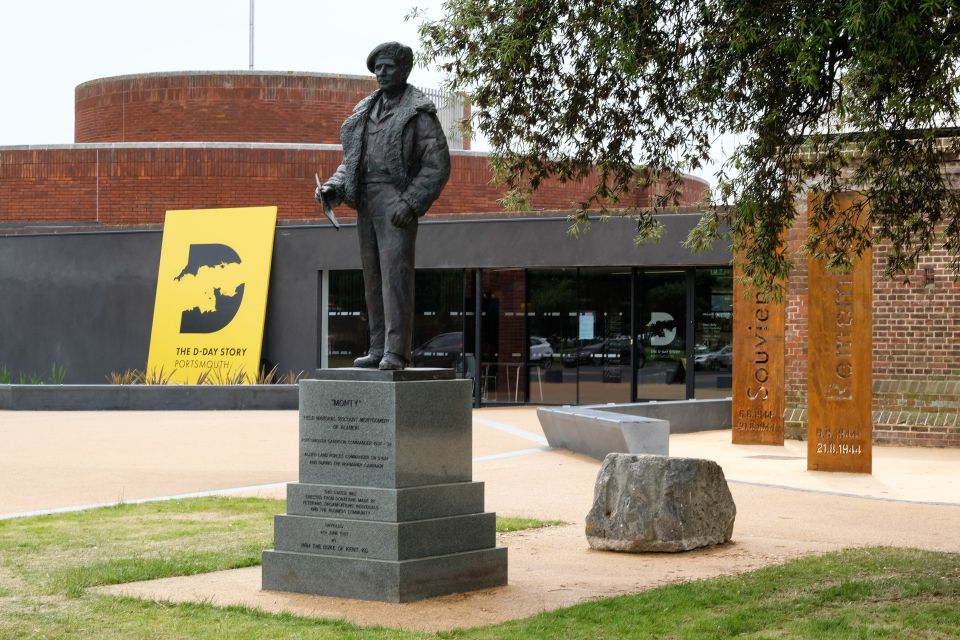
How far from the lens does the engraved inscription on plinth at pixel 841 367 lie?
1537 centimetres

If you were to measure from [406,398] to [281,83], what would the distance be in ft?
103

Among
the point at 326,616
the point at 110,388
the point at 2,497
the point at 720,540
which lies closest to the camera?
the point at 326,616

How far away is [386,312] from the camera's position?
872 centimetres

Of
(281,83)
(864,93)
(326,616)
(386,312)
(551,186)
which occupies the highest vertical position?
(281,83)

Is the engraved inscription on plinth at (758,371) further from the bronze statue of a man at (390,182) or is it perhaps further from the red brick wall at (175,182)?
the red brick wall at (175,182)

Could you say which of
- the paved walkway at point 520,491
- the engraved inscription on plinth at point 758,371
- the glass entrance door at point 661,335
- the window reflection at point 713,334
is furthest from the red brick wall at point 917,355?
the glass entrance door at point 661,335

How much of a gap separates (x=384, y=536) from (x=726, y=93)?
3.98 m

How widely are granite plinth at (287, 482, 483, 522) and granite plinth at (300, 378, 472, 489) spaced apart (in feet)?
0.17

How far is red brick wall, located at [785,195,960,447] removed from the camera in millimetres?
18562

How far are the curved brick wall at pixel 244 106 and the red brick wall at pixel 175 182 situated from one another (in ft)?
10.5

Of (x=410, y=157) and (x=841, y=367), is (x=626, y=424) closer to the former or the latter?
(x=841, y=367)

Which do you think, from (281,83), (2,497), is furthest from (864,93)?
(281,83)

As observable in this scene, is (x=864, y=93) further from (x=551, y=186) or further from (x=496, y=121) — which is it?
(x=551, y=186)

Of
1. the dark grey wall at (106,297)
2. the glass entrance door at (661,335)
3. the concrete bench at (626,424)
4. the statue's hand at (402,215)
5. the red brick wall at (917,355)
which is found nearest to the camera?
the statue's hand at (402,215)
